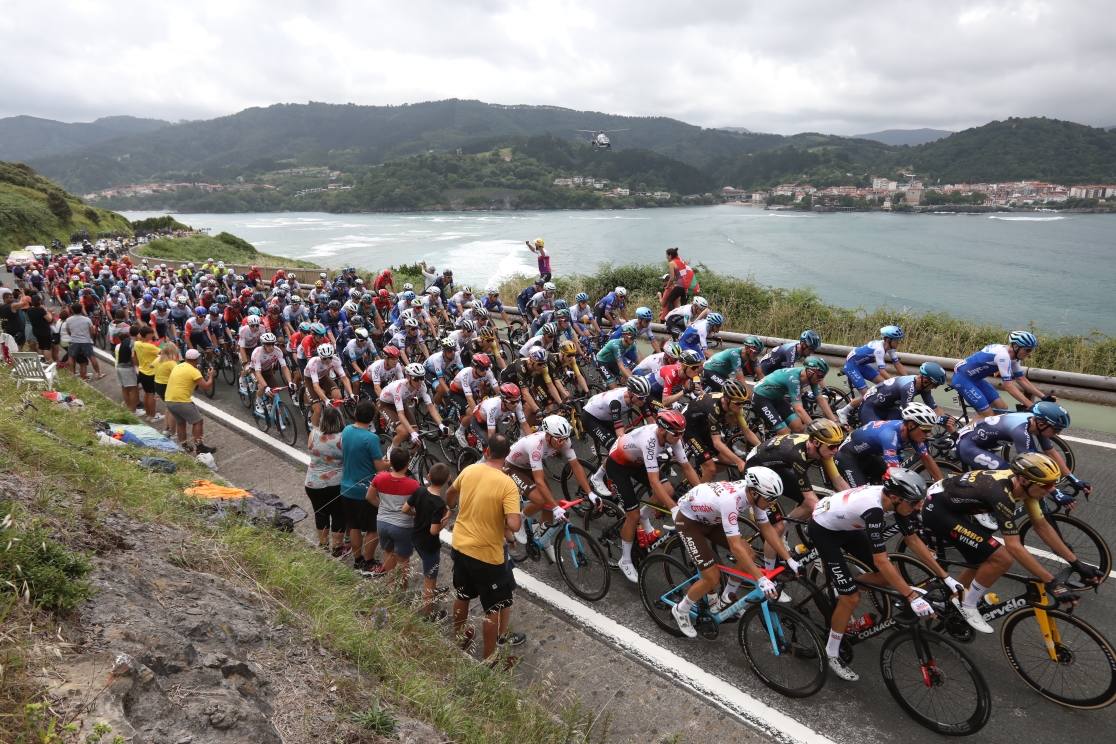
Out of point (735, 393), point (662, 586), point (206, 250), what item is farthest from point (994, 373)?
point (206, 250)

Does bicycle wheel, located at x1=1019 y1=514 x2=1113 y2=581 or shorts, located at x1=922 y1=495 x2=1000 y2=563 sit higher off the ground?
shorts, located at x1=922 y1=495 x2=1000 y2=563

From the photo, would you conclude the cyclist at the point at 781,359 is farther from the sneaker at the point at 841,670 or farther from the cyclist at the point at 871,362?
the sneaker at the point at 841,670

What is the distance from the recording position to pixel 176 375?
9.24 meters

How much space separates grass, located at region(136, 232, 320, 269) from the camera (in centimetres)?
4631

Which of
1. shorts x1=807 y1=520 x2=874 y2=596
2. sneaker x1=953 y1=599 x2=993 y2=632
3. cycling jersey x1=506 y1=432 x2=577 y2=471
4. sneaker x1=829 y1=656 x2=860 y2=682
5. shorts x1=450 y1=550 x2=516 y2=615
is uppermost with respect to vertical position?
cycling jersey x1=506 y1=432 x2=577 y2=471

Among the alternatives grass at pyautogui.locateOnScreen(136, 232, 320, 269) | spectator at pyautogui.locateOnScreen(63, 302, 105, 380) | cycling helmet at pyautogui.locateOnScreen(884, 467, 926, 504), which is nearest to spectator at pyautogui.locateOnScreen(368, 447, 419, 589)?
cycling helmet at pyautogui.locateOnScreen(884, 467, 926, 504)

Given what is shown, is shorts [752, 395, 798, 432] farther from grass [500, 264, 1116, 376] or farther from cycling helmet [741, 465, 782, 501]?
grass [500, 264, 1116, 376]

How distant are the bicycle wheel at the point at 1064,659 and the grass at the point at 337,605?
3.26 m

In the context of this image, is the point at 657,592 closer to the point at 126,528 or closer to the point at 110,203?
the point at 126,528

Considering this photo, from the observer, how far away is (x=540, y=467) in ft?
20.2

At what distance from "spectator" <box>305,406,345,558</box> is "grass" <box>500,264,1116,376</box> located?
11.2m

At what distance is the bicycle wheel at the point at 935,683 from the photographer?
13.8 feet

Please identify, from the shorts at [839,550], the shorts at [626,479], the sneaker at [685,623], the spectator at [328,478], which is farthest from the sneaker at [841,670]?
the spectator at [328,478]

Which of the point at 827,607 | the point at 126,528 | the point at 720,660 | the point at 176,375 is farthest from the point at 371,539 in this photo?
the point at 176,375
